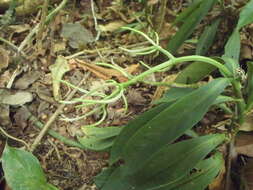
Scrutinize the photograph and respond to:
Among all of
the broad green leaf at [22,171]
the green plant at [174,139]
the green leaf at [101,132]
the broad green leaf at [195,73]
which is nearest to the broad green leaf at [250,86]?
the green plant at [174,139]

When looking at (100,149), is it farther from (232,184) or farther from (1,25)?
(1,25)

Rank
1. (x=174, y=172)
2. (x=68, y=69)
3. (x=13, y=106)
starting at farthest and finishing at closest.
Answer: (x=68, y=69) < (x=13, y=106) < (x=174, y=172)

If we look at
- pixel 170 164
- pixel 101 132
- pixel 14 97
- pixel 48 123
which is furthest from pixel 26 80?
pixel 170 164

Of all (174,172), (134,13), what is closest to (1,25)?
(134,13)

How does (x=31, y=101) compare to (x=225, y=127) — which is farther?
(x=31, y=101)

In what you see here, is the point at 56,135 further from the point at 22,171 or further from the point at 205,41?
the point at 205,41
